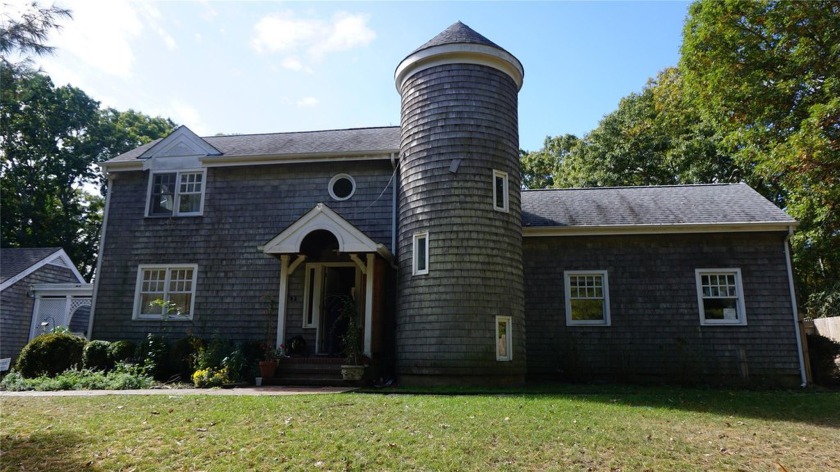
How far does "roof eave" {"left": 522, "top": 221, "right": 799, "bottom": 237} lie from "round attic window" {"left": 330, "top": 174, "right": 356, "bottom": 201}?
15.6 ft

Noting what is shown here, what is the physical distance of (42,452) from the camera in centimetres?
578

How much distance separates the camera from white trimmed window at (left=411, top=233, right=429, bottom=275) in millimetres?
11906

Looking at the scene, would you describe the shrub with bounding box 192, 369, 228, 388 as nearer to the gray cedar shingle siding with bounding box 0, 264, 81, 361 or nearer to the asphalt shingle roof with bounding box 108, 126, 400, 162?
the asphalt shingle roof with bounding box 108, 126, 400, 162

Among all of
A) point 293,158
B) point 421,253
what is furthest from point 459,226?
point 293,158

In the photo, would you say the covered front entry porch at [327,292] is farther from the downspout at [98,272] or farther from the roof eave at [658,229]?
the downspout at [98,272]

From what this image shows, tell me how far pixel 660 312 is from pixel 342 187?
8.95 metres

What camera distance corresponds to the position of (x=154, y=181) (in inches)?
600

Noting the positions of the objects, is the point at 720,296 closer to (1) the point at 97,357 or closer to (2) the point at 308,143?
(2) the point at 308,143

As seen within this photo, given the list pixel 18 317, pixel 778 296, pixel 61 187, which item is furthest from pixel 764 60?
pixel 61 187

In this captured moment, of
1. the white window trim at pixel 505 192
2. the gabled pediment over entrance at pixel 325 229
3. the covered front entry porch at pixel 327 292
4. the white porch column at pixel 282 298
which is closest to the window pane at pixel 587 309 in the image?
the white window trim at pixel 505 192

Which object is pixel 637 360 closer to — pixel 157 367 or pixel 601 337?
pixel 601 337

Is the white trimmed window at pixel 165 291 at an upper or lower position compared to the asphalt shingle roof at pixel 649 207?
lower

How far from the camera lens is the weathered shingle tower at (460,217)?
11352 mm

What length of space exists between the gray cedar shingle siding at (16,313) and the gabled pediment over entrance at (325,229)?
12029mm
